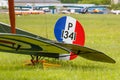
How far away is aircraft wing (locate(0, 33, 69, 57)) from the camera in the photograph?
6104 mm

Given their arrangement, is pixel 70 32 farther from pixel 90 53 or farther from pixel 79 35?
pixel 90 53

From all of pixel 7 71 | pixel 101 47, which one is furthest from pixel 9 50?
pixel 101 47

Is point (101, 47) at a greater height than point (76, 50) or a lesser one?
lesser

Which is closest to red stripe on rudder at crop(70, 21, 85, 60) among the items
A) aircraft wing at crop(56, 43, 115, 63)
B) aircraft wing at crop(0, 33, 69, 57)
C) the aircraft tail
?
the aircraft tail

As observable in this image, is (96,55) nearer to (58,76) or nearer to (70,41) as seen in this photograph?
(70,41)

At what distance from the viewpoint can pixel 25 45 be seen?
6.74m

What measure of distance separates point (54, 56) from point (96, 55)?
2.56ft

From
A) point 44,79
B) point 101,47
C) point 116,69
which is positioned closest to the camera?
point 44,79

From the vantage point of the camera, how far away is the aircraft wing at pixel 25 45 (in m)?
6.10

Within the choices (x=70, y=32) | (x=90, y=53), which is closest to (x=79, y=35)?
(x=70, y=32)

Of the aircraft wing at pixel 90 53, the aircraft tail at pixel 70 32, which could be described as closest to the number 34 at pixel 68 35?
the aircraft tail at pixel 70 32

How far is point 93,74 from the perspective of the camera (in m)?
7.04

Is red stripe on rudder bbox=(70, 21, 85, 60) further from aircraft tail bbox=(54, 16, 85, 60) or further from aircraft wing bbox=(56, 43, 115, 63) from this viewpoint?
aircraft wing bbox=(56, 43, 115, 63)

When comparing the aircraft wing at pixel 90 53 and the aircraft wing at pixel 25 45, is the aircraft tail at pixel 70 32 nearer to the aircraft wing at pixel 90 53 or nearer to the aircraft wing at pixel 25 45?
the aircraft wing at pixel 90 53
